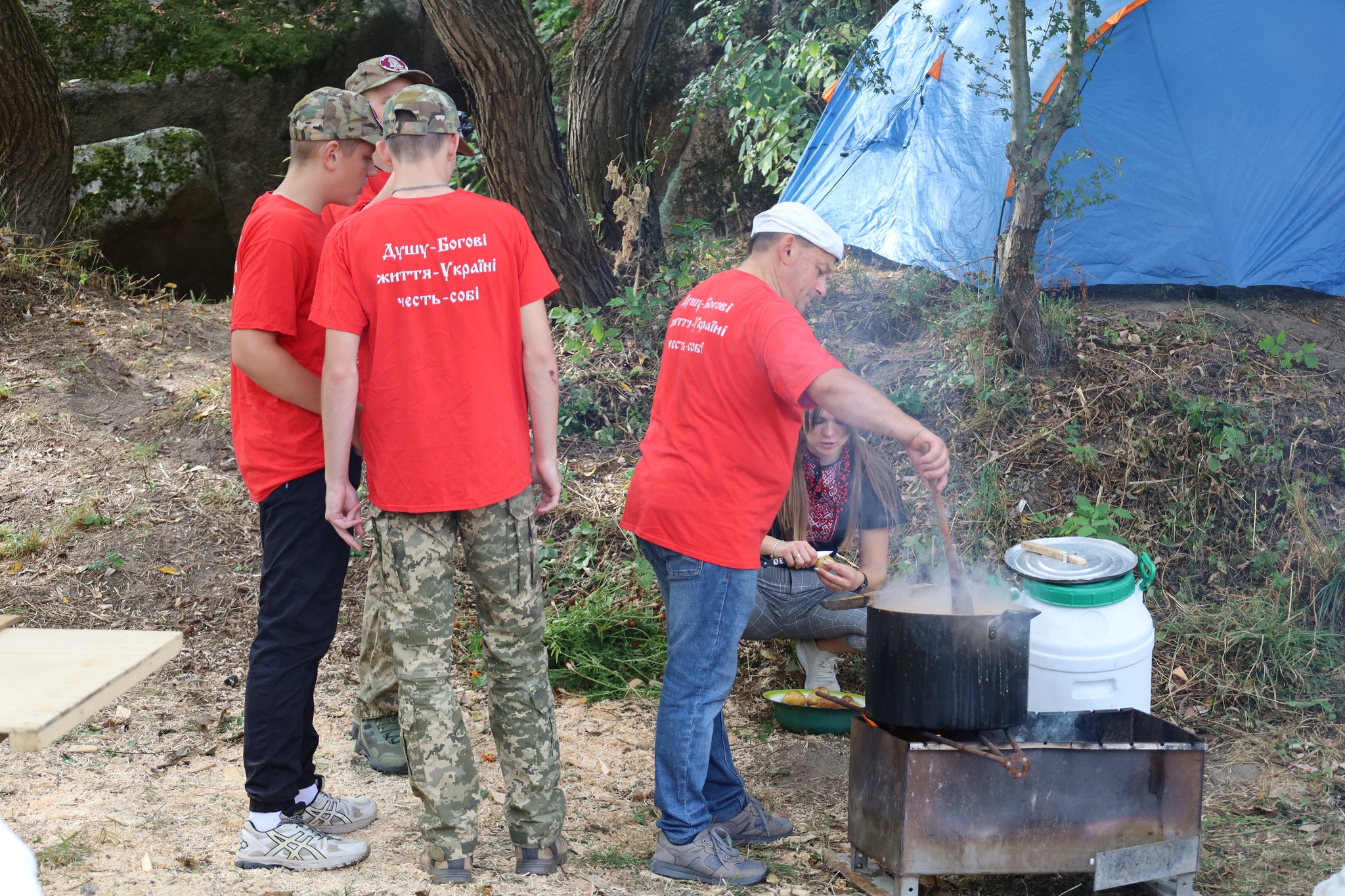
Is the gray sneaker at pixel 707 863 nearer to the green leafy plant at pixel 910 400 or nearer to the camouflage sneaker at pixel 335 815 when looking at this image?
the camouflage sneaker at pixel 335 815

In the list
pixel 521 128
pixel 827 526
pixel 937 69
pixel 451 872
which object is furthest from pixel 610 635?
pixel 937 69

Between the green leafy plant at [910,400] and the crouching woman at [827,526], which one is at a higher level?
the green leafy plant at [910,400]

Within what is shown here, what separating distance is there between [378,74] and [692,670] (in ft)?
7.57

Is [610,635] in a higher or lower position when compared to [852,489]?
lower

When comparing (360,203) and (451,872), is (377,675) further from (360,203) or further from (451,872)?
(360,203)

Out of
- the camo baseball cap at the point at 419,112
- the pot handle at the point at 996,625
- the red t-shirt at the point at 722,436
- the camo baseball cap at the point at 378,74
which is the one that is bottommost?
the pot handle at the point at 996,625

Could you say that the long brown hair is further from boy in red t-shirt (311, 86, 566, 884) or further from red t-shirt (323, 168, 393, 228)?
red t-shirt (323, 168, 393, 228)

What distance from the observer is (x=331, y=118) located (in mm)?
3133

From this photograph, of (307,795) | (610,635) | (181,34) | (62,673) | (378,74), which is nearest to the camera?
(62,673)

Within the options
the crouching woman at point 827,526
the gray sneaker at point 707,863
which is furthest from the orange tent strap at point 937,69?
the gray sneaker at point 707,863

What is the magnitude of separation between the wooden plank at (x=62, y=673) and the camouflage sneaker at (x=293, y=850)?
3.25ft

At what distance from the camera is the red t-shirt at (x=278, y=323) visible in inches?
121

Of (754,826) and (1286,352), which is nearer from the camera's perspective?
(754,826)

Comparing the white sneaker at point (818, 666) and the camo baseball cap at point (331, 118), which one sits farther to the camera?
the white sneaker at point (818, 666)
